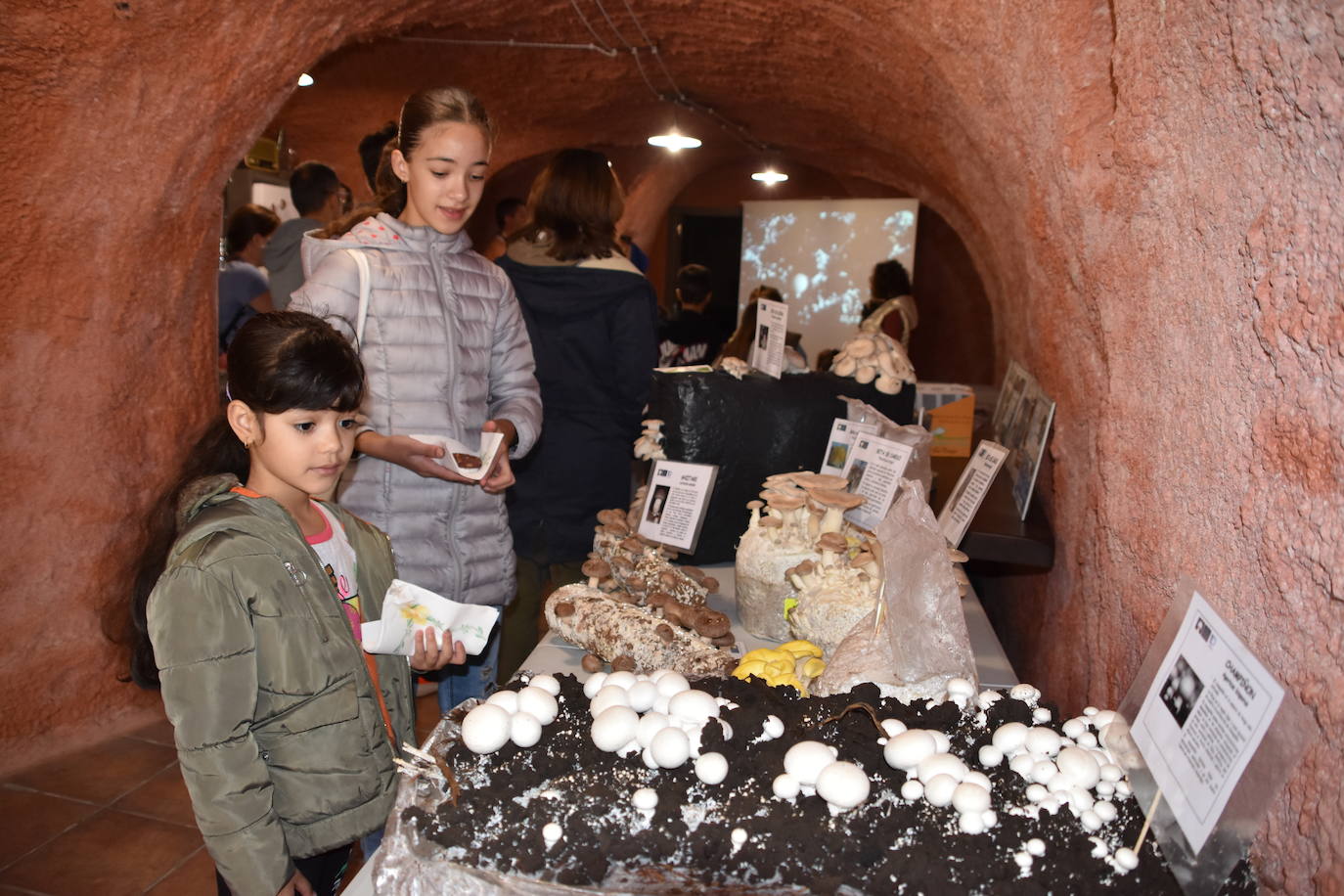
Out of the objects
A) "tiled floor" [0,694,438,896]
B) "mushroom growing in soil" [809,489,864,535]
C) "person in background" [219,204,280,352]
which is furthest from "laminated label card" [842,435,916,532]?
"person in background" [219,204,280,352]

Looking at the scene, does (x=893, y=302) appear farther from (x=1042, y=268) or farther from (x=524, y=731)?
(x=524, y=731)

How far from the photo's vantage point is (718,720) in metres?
1.25

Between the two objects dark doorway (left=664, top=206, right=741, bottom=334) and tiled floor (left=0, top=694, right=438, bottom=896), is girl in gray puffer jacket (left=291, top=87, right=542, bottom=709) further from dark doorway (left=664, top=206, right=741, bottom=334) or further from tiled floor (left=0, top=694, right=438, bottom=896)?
dark doorway (left=664, top=206, right=741, bottom=334)

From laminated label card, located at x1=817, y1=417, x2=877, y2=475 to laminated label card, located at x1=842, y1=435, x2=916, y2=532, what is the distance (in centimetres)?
6

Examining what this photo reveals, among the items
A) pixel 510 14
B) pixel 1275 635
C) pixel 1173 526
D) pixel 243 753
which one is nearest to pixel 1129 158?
pixel 1173 526

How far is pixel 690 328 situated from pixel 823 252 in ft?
12.8

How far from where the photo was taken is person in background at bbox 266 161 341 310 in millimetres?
4176

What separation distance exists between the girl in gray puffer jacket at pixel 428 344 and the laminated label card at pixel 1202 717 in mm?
1579

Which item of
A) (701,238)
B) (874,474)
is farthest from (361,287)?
(701,238)

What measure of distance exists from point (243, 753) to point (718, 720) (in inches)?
29.3

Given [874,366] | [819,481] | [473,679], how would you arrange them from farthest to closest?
[874,366] → [473,679] → [819,481]

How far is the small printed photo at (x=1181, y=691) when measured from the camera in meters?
1.12

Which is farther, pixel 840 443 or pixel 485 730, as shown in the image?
pixel 840 443

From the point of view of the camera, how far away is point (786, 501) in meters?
2.28
